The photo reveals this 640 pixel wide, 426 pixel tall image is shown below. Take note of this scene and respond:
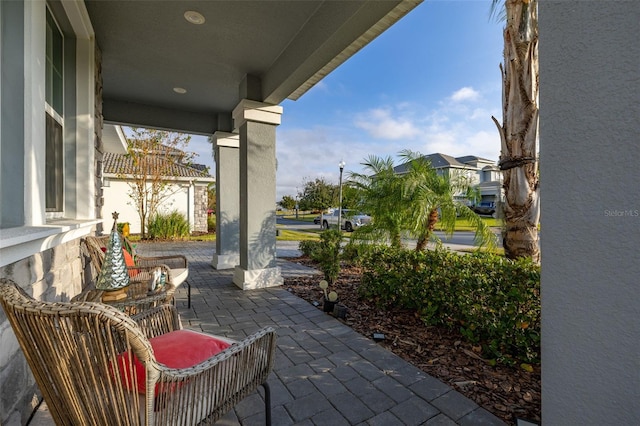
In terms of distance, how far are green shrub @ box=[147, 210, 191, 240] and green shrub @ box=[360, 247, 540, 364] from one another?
10.2 m

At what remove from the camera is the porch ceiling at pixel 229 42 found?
9.98ft

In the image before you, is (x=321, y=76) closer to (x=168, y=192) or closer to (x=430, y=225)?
(x=430, y=225)

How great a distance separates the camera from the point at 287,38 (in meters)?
3.71

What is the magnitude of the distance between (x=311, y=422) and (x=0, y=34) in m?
2.95

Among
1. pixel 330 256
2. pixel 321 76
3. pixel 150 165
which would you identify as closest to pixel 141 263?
pixel 330 256

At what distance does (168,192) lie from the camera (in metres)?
13.1

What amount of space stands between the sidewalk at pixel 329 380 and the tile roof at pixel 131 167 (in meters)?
10.2

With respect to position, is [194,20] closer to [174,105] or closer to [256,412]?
[174,105]

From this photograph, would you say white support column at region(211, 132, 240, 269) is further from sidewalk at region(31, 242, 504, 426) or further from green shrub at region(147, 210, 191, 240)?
green shrub at region(147, 210, 191, 240)

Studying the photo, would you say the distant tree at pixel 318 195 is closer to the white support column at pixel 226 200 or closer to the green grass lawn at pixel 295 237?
the green grass lawn at pixel 295 237

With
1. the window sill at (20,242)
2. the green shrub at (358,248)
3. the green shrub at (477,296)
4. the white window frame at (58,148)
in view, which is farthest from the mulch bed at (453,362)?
the white window frame at (58,148)

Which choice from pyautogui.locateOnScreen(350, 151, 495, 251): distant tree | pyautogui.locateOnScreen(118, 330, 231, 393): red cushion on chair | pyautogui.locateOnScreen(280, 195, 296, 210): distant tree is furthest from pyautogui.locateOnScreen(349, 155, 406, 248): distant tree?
pyautogui.locateOnScreen(280, 195, 296, 210): distant tree

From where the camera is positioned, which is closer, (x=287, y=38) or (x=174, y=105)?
(x=287, y=38)

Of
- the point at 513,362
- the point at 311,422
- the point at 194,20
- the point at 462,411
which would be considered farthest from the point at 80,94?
the point at 513,362
